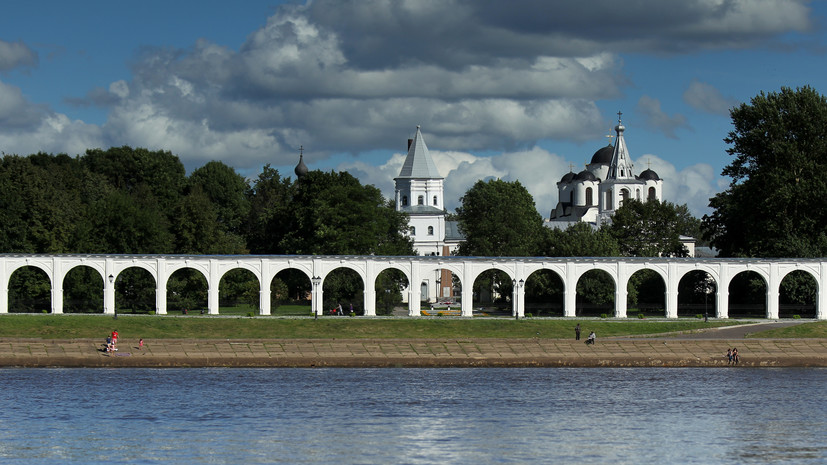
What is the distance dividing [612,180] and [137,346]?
9393 centimetres

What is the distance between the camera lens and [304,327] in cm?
5806

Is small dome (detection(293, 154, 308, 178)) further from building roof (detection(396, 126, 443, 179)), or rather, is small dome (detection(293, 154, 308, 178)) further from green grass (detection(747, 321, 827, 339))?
green grass (detection(747, 321, 827, 339))

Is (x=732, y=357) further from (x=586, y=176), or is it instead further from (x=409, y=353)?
(x=586, y=176)

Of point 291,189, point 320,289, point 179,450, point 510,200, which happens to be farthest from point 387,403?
point 291,189

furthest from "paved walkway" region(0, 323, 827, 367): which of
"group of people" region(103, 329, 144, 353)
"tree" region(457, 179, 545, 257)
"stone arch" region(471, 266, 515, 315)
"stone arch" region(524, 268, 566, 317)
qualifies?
"tree" region(457, 179, 545, 257)

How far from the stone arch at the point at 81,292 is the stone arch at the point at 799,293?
38653 mm

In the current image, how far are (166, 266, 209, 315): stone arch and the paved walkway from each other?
15799 mm

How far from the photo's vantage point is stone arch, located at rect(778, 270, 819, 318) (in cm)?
6650

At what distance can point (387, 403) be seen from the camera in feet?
132

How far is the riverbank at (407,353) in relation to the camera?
5081 cm

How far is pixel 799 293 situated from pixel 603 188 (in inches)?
2892

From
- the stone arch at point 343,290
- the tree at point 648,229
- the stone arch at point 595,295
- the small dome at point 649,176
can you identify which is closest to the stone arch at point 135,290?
the stone arch at point 343,290

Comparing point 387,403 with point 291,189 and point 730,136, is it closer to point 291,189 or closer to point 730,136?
point 730,136

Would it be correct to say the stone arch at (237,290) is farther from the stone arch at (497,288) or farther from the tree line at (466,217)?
the stone arch at (497,288)
